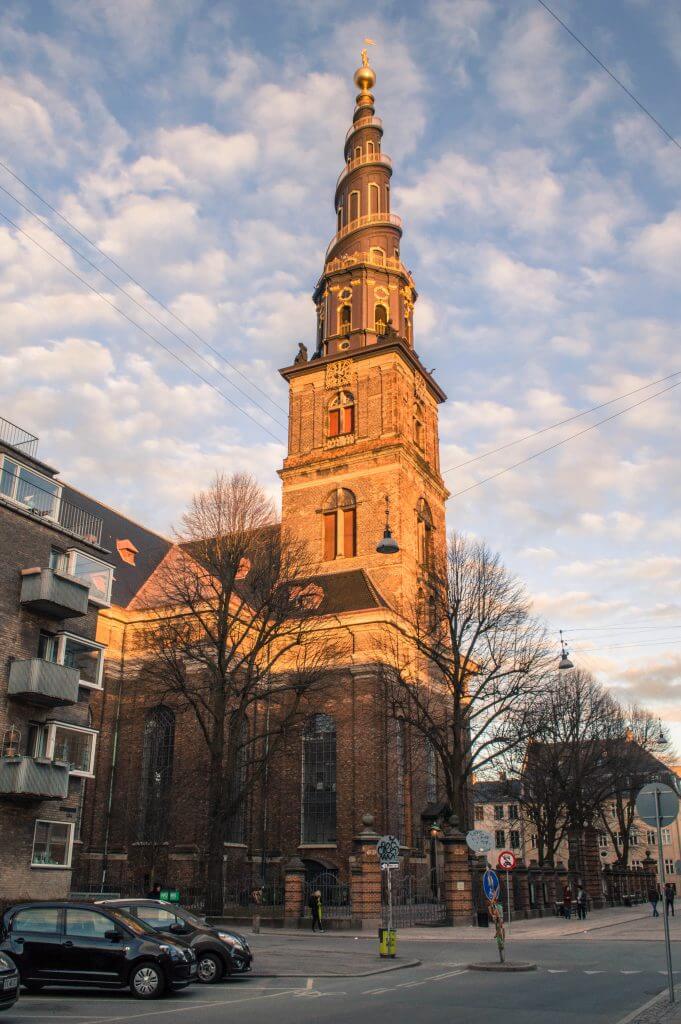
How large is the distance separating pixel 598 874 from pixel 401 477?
2528 centimetres

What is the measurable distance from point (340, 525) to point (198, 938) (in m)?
34.2

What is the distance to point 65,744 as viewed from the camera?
26453 millimetres

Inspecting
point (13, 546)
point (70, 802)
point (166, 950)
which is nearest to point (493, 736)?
point (70, 802)

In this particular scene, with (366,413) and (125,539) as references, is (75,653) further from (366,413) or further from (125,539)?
(366,413)

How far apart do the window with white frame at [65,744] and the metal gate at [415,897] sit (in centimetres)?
1021

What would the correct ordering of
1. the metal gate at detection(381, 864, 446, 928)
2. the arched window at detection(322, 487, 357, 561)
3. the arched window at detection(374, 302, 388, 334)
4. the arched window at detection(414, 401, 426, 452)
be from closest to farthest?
the metal gate at detection(381, 864, 446, 928) < the arched window at detection(322, 487, 357, 561) < the arched window at detection(414, 401, 426, 452) < the arched window at detection(374, 302, 388, 334)

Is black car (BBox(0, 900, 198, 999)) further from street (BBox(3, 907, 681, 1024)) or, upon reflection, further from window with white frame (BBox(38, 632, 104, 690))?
window with white frame (BBox(38, 632, 104, 690))

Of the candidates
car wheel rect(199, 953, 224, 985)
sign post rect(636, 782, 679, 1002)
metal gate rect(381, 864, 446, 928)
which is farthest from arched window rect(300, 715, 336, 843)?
sign post rect(636, 782, 679, 1002)

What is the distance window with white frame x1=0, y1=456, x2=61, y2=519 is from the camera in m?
26.2

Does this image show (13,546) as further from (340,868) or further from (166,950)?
(340,868)

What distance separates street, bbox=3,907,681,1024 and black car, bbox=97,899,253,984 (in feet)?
1.01

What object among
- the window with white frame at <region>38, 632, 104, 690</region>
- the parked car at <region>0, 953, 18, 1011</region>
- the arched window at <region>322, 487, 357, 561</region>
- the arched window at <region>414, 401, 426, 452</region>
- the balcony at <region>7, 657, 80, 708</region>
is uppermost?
the arched window at <region>414, 401, 426, 452</region>

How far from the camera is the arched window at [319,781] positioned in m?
40.4

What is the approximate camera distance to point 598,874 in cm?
5012
